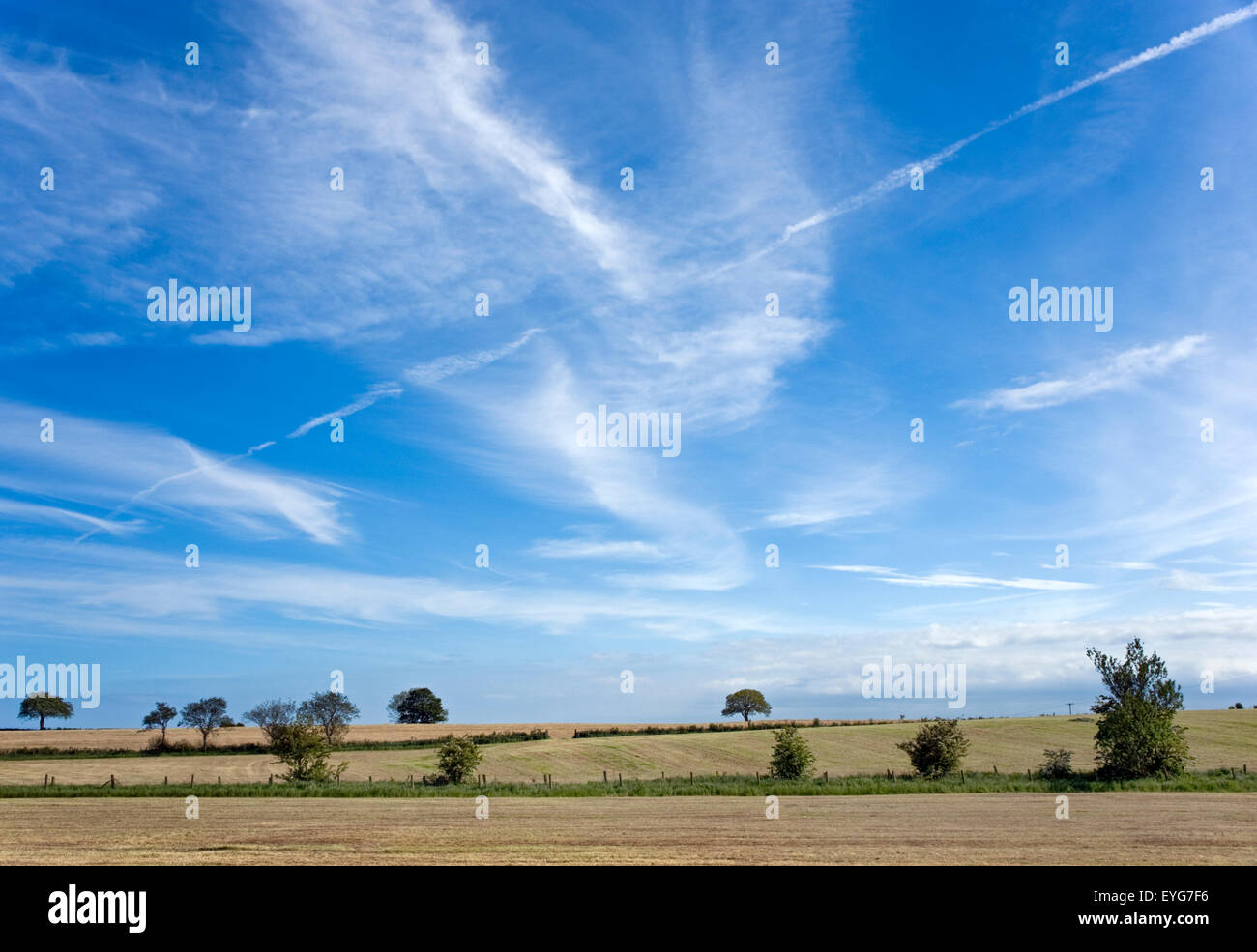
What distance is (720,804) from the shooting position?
50.1 m

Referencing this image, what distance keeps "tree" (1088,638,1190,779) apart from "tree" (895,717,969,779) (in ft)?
33.0

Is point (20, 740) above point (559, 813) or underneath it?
underneath

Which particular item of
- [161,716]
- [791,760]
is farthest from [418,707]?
[791,760]

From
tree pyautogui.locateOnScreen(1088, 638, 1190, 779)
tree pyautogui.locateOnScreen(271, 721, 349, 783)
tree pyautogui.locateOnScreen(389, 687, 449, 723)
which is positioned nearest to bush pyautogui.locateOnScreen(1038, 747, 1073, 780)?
tree pyautogui.locateOnScreen(1088, 638, 1190, 779)

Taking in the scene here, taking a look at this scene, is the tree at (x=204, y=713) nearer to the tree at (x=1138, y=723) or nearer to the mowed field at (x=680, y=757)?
the mowed field at (x=680, y=757)

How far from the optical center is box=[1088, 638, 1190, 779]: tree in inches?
2537

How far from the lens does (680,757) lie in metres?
99.2

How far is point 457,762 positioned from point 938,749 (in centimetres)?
3758

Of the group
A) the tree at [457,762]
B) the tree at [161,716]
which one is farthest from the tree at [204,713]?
the tree at [457,762]

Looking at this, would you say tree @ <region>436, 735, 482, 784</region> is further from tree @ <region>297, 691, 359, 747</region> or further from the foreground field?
tree @ <region>297, 691, 359, 747</region>

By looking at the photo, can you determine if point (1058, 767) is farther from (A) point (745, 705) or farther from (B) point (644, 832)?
(A) point (745, 705)

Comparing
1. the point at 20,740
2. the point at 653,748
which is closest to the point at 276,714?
the point at 20,740
